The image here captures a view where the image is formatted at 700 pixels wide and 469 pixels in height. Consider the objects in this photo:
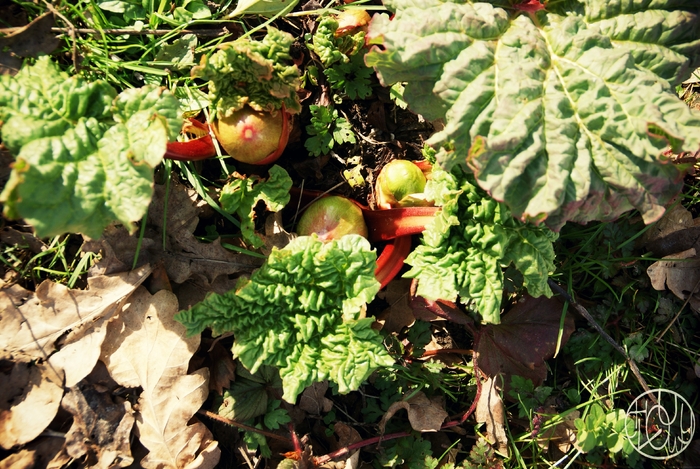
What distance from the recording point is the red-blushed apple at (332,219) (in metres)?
3.02

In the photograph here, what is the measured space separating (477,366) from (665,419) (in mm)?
1261

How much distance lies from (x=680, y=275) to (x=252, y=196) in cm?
273

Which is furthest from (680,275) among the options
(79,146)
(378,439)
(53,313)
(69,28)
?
(69,28)

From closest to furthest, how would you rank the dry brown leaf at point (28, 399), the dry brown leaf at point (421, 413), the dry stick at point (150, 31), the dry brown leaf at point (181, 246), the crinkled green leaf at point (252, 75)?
the crinkled green leaf at point (252, 75)
the dry brown leaf at point (28, 399)
the dry stick at point (150, 31)
the dry brown leaf at point (181, 246)
the dry brown leaf at point (421, 413)

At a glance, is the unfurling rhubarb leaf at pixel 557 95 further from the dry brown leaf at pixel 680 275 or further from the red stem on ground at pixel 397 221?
the dry brown leaf at pixel 680 275

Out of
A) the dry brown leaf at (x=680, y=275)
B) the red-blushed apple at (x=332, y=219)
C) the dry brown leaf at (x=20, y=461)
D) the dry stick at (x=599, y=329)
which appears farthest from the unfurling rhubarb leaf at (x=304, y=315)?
the dry brown leaf at (x=680, y=275)

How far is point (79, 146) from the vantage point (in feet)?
7.54

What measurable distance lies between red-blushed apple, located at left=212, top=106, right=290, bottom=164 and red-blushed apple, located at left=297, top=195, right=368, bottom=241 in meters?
0.45

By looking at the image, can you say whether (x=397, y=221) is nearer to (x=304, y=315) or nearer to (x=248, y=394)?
(x=304, y=315)

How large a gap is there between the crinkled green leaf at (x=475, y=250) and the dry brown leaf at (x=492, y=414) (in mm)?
816

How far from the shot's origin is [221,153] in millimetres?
3051

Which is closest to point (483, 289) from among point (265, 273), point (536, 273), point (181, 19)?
point (536, 273)

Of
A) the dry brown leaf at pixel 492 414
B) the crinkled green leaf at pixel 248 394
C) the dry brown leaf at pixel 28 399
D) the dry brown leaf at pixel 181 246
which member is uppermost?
the dry brown leaf at pixel 181 246

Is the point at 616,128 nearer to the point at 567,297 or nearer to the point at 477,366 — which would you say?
the point at 567,297
